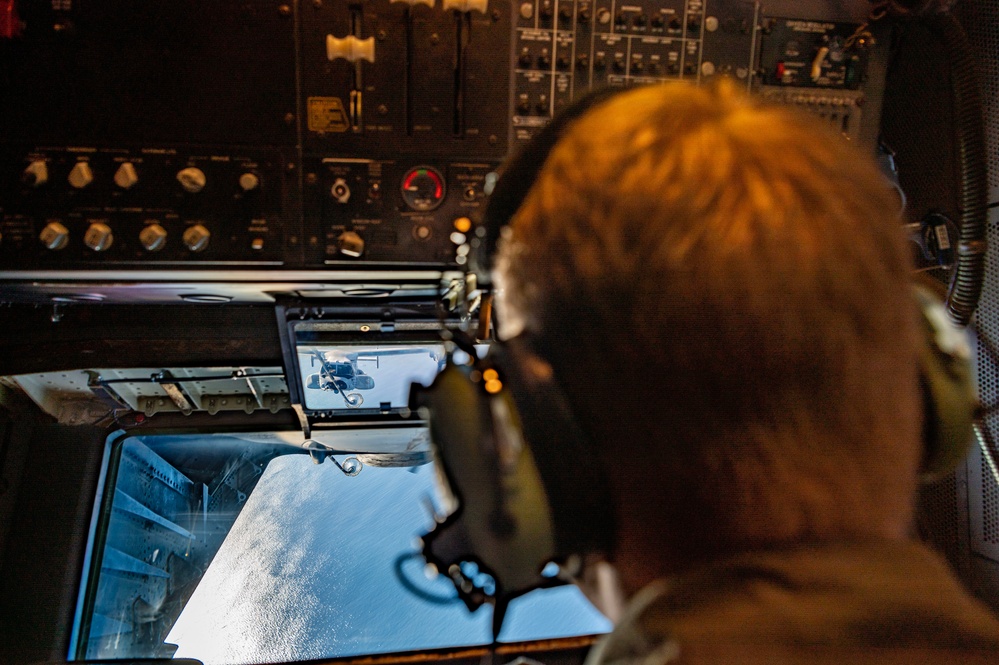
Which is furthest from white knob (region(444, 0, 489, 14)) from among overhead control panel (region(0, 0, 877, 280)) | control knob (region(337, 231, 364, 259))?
control knob (region(337, 231, 364, 259))

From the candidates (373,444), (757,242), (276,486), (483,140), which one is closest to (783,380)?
(757,242)

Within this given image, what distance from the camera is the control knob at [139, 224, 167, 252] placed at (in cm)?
99

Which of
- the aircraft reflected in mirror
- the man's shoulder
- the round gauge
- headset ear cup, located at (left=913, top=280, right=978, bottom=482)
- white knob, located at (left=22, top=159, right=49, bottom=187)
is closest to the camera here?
the man's shoulder

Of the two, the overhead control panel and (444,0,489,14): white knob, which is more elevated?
(444,0,489,14): white knob

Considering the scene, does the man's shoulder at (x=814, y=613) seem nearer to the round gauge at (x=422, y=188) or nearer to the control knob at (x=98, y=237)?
the round gauge at (x=422, y=188)

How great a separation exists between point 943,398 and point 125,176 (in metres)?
1.14

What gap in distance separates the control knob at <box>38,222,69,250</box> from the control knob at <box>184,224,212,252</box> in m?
0.18

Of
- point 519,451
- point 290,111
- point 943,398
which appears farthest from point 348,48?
point 943,398

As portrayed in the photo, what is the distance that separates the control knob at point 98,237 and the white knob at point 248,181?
0.22 meters

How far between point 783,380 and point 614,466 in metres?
0.14

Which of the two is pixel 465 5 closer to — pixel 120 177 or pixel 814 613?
pixel 120 177

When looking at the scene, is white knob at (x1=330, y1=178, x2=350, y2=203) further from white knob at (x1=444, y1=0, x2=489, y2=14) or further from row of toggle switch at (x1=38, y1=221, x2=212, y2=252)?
white knob at (x1=444, y1=0, x2=489, y2=14)

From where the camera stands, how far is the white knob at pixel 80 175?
0.97 metres

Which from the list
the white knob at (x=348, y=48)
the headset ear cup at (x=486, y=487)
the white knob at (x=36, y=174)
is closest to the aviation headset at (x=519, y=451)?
the headset ear cup at (x=486, y=487)
